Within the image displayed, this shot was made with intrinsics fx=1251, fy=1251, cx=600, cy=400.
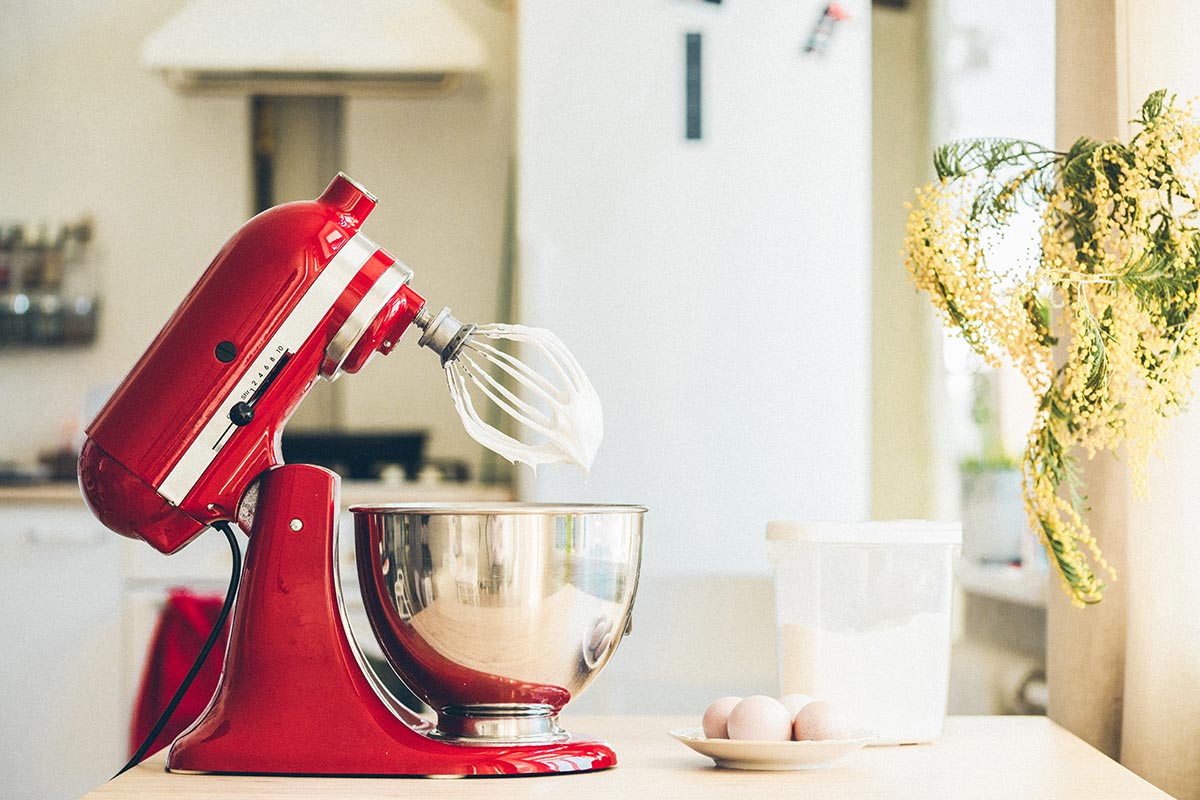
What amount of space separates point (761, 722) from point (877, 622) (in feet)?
0.53

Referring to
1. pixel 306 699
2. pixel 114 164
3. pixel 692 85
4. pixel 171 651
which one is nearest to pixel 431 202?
pixel 114 164

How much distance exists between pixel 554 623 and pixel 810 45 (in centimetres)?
148

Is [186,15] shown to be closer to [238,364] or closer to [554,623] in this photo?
[238,364]

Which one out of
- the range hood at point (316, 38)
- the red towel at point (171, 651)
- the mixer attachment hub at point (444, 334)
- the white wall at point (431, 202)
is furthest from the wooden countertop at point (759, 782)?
the white wall at point (431, 202)

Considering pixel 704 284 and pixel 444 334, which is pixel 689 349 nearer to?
pixel 704 284

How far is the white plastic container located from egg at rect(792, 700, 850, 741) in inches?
3.8

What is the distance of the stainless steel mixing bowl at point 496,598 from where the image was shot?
83 centimetres

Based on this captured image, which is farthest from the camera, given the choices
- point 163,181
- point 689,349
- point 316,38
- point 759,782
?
point 163,181

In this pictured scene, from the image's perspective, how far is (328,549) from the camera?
877mm

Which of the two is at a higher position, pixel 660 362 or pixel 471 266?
pixel 471 266

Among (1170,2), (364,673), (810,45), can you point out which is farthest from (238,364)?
(810,45)

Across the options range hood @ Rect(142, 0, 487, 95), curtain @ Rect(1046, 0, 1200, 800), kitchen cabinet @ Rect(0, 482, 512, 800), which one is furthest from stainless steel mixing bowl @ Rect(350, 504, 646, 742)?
range hood @ Rect(142, 0, 487, 95)

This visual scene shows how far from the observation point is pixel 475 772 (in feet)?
2.70

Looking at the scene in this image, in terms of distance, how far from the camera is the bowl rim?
0.83 m
